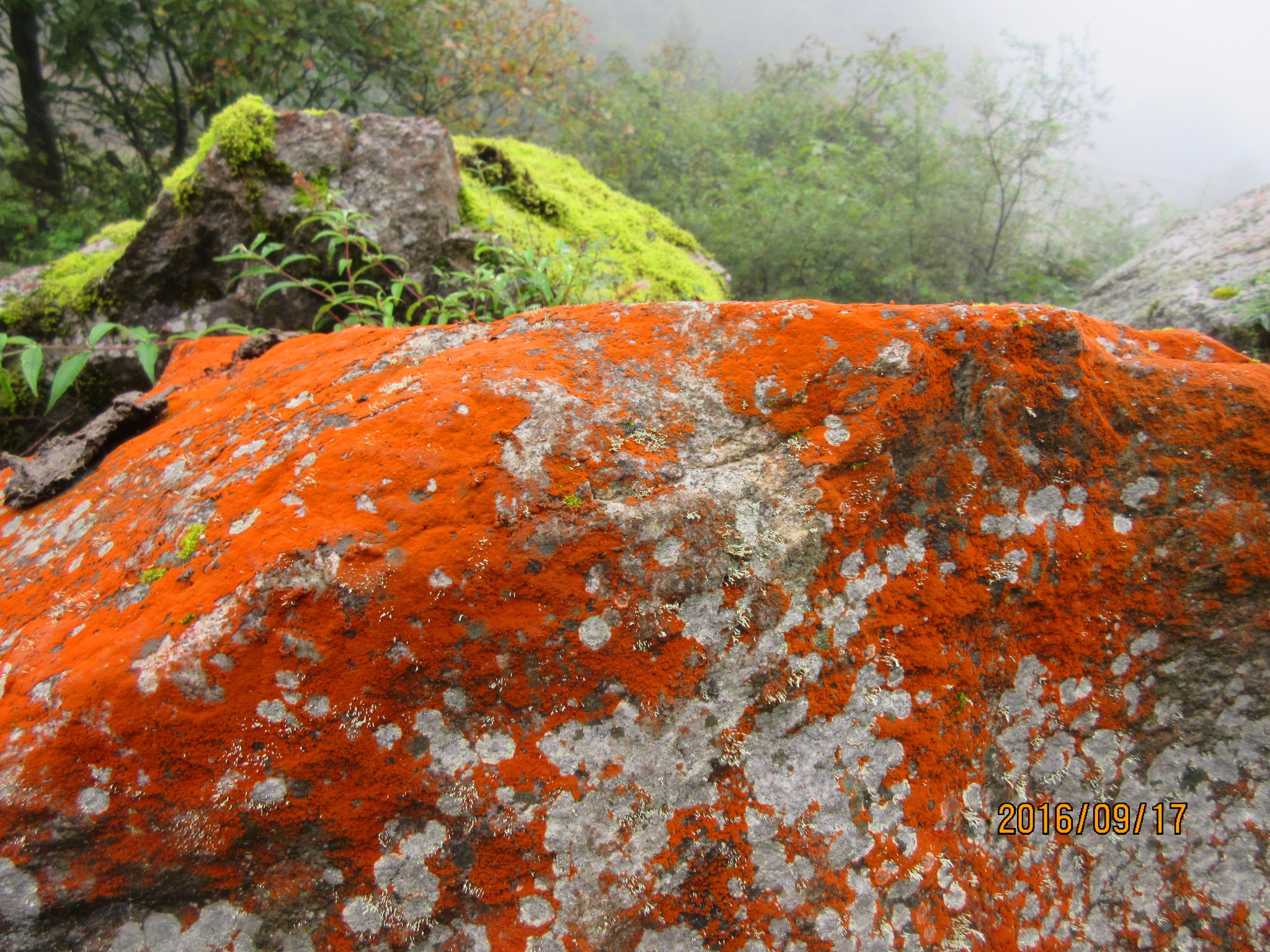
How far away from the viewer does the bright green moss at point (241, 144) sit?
4.11m

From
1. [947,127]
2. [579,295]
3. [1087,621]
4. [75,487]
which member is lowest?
[1087,621]

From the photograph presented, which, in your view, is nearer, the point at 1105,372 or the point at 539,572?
the point at 539,572

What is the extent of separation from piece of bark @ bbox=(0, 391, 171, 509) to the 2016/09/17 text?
2.95 metres

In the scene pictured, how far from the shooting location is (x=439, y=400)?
168 cm

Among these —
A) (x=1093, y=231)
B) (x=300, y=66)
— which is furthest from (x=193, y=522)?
(x=1093, y=231)

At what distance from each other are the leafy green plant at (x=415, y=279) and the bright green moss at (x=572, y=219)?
1.63 feet

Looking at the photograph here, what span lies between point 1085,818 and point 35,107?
1264cm

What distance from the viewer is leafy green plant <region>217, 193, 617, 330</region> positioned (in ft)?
11.6

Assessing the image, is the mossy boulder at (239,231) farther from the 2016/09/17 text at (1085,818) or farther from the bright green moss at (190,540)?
the 2016/09/17 text at (1085,818)

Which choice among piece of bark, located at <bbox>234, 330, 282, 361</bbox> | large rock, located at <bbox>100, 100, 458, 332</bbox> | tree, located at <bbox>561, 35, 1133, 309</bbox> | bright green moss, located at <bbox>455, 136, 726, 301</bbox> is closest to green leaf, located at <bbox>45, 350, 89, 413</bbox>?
piece of bark, located at <bbox>234, 330, 282, 361</bbox>

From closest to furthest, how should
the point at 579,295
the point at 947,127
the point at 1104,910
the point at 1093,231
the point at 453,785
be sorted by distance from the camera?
the point at 453,785 → the point at 1104,910 → the point at 579,295 → the point at 947,127 → the point at 1093,231

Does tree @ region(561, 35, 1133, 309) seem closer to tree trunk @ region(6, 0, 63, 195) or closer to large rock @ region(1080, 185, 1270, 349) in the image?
large rock @ region(1080, 185, 1270, 349)

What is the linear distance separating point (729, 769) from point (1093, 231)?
437 inches

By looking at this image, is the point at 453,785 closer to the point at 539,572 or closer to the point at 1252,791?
the point at 539,572
